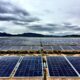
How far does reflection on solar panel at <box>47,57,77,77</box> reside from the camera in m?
21.7

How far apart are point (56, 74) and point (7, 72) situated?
7.52m

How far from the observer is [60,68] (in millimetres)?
23234

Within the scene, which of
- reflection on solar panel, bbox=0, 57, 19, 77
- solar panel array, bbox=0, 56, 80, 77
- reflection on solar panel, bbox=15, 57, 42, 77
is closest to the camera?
reflection on solar panel, bbox=15, 57, 42, 77

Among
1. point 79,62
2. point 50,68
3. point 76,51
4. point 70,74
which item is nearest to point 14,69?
point 50,68

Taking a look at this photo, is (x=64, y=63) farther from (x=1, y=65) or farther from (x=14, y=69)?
(x=1, y=65)

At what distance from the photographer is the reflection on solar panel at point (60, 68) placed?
71.3 feet

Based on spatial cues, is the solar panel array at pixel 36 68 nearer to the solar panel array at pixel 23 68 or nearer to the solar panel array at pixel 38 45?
the solar panel array at pixel 23 68

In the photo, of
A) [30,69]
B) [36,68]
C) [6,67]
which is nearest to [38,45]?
[6,67]

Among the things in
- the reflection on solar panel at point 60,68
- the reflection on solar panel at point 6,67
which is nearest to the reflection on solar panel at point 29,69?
the reflection on solar panel at point 6,67

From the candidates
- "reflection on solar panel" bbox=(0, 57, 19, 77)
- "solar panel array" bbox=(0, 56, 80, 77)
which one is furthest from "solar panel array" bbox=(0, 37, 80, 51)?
"reflection on solar panel" bbox=(0, 57, 19, 77)

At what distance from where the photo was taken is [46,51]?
37.7 m

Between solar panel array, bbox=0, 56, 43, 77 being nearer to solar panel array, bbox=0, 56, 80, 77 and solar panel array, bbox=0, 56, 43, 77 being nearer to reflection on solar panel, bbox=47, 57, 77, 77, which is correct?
solar panel array, bbox=0, 56, 80, 77

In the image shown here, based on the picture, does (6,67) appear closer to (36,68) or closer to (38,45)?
(36,68)

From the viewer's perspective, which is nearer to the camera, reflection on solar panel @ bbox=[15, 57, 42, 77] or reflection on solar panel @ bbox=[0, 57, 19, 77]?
reflection on solar panel @ bbox=[15, 57, 42, 77]
